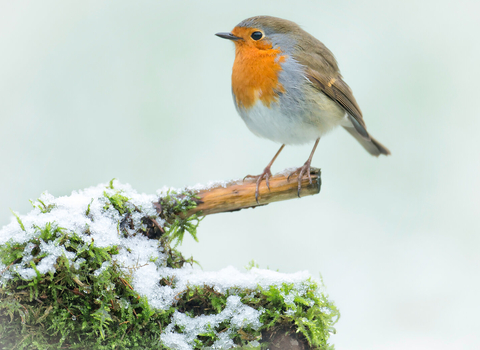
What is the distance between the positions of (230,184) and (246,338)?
98 cm

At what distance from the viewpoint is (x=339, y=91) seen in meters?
3.16

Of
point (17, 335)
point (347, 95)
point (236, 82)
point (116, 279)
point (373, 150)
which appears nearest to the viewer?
point (17, 335)

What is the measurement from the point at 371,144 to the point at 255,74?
4.75 ft

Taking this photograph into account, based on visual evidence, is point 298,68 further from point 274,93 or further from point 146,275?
point 146,275

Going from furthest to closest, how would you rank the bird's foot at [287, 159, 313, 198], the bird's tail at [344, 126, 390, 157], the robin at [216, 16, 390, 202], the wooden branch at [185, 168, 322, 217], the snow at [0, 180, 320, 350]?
1. the bird's tail at [344, 126, 390, 157]
2. the robin at [216, 16, 390, 202]
3. the bird's foot at [287, 159, 313, 198]
4. the wooden branch at [185, 168, 322, 217]
5. the snow at [0, 180, 320, 350]

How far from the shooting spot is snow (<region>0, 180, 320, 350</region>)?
1.91 metres

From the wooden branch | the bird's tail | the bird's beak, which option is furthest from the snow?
the bird's tail

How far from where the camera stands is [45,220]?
1998mm

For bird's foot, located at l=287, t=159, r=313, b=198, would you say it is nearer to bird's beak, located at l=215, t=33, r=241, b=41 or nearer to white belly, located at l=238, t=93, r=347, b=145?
white belly, located at l=238, t=93, r=347, b=145

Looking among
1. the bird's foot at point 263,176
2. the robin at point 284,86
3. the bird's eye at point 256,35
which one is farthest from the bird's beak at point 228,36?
the bird's foot at point 263,176

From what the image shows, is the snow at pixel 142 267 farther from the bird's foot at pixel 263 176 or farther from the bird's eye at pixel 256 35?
the bird's eye at pixel 256 35

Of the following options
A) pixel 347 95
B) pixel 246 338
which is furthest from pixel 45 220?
pixel 347 95

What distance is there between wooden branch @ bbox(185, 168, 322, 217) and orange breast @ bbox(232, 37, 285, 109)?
570 mm

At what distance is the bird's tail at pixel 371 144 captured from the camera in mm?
3691
